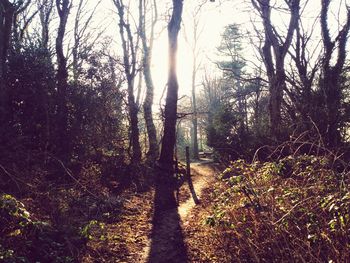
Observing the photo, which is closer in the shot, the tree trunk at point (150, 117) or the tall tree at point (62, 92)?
the tall tree at point (62, 92)

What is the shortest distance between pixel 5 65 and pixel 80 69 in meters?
3.64

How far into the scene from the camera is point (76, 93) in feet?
40.8

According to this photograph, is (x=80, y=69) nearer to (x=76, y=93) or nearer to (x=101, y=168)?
(x=76, y=93)

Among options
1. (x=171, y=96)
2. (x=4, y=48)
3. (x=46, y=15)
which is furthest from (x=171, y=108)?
(x=46, y=15)

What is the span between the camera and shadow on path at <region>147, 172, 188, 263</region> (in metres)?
5.38

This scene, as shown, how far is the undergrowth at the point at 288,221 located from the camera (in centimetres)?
326

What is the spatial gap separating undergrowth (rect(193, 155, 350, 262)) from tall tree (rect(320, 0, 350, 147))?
5.13m

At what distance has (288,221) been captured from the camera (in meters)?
3.83

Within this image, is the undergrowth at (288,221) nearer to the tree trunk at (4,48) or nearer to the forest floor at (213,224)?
the forest floor at (213,224)

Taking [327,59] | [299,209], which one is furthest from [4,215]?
[327,59]

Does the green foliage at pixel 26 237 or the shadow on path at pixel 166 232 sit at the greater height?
the green foliage at pixel 26 237

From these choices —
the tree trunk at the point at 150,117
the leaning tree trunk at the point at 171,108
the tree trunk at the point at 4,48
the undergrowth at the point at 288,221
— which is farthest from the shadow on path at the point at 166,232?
the tree trunk at the point at 4,48

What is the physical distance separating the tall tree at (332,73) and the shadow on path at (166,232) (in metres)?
4.77

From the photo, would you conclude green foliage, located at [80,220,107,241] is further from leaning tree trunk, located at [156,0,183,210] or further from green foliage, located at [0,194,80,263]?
leaning tree trunk, located at [156,0,183,210]
